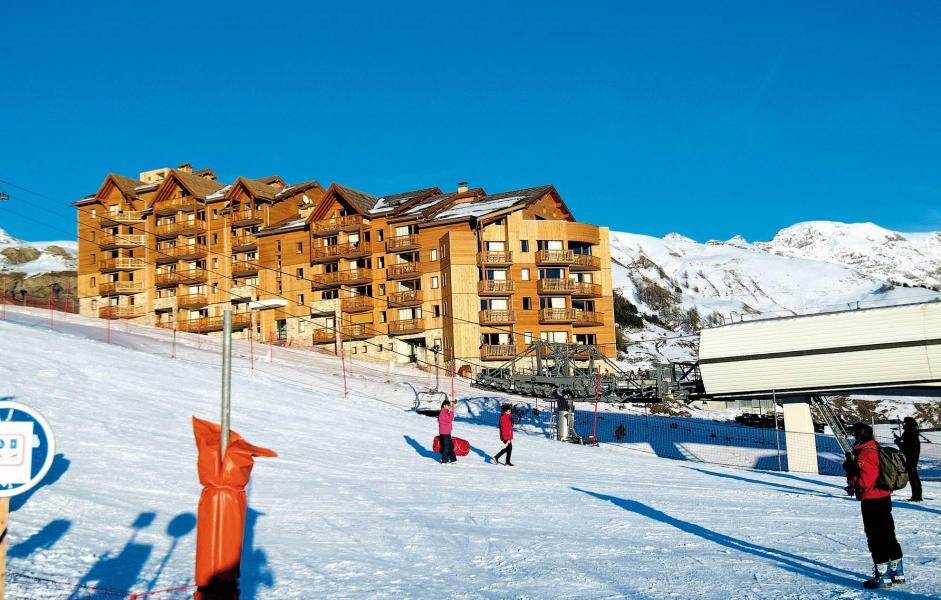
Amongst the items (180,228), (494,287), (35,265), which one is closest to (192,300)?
(180,228)

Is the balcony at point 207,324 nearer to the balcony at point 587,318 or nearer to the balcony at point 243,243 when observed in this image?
A: the balcony at point 243,243

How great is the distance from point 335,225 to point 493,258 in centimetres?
1549

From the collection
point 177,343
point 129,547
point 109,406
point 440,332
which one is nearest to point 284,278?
point 440,332

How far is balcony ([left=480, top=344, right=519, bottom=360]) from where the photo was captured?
60.9 metres

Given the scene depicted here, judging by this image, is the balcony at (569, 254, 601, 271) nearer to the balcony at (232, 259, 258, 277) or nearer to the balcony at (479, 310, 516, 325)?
the balcony at (479, 310, 516, 325)

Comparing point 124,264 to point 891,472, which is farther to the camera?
point 124,264

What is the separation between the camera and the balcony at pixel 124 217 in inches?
3290

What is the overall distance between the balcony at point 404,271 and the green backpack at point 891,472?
57476mm

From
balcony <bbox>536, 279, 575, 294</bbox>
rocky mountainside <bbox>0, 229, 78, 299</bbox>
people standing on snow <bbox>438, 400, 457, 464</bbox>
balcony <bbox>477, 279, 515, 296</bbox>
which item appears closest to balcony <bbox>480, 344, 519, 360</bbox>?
balcony <bbox>477, 279, 515, 296</bbox>

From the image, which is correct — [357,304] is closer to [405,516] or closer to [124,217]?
[124,217]

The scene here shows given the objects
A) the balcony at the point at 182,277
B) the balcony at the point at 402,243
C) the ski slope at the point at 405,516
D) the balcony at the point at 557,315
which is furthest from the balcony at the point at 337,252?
the ski slope at the point at 405,516

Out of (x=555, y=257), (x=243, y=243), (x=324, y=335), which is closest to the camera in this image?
(x=555, y=257)

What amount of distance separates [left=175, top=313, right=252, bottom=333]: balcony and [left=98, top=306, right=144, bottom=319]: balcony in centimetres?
456

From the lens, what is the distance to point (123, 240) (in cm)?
8250
